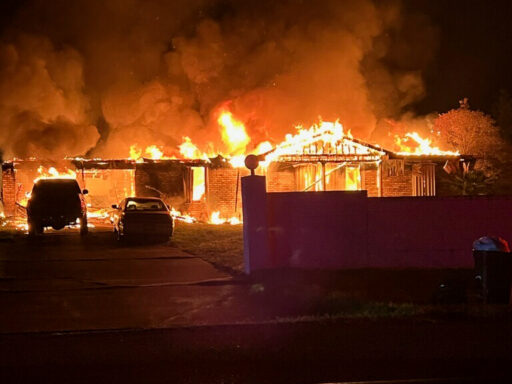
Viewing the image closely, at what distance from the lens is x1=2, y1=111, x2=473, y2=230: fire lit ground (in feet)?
77.3

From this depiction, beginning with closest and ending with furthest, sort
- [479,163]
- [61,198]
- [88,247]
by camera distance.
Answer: [88,247], [61,198], [479,163]

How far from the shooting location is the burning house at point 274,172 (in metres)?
23.5

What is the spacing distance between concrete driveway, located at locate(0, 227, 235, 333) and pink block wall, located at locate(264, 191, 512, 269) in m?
1.60

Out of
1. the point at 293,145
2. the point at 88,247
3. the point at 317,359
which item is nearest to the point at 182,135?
the point at 293,145

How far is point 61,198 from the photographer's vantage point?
20.7m

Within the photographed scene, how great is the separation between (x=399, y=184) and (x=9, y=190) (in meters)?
15.3

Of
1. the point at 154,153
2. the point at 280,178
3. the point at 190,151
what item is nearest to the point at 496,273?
the point at 280,178

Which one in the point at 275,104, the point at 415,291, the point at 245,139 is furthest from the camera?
the point at 275,104

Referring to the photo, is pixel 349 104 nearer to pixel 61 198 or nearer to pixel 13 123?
pixel 13 123

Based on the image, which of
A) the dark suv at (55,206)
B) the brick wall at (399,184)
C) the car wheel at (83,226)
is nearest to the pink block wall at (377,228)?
the car wheel at (83,226)

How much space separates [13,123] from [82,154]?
3.79m

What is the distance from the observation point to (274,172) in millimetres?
26406

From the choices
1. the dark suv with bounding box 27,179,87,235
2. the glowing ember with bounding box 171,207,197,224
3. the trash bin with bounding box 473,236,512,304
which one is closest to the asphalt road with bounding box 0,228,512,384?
the trash bin with bounding box 473,236,512,304

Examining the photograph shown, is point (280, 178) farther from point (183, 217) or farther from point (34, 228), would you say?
point (34, 228)
